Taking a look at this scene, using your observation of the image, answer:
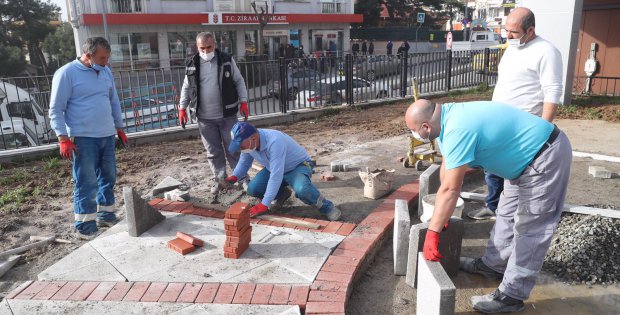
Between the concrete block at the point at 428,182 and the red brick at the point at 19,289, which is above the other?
the concrete block at the point at 428,182

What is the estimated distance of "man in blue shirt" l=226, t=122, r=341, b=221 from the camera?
4.08m

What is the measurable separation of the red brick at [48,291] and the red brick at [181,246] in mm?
806

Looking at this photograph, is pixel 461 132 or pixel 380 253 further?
pixel 380 253

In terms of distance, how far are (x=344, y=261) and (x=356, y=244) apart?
0.28 m

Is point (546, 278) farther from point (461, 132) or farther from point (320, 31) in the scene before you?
point (320, 31)

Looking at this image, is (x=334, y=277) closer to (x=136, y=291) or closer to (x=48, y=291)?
(x=136, y=291)

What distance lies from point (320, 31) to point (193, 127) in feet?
82.6

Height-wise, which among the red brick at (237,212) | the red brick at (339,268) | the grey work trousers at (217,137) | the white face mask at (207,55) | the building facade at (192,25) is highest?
the building facade at (192,25)

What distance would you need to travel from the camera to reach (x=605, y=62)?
12.5 meters

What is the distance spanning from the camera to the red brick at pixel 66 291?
3209 mm

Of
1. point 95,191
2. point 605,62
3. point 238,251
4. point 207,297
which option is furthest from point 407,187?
point 605,62

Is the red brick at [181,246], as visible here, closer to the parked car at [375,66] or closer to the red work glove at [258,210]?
the red work glove at [258,210]

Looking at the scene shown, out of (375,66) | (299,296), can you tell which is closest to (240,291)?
(299,296)

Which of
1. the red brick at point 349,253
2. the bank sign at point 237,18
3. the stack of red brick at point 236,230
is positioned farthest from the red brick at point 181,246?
the bank sign at point 237,18
